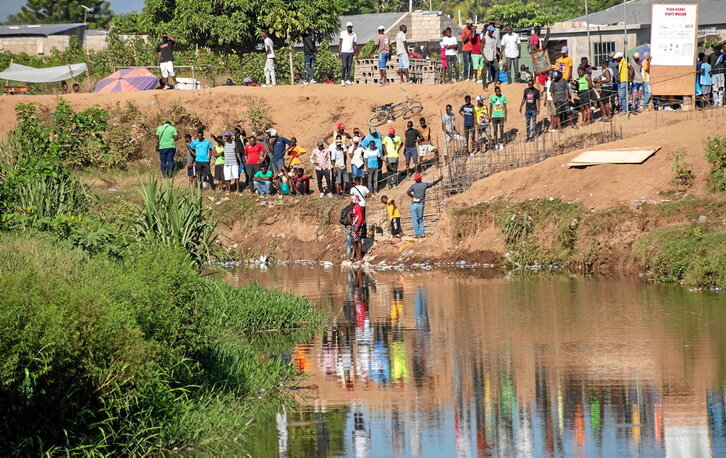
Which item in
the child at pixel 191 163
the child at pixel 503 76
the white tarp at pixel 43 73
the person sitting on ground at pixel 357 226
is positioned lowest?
the person sitting on ground at pixel 357 226

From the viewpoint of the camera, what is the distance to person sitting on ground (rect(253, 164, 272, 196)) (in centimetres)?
3216

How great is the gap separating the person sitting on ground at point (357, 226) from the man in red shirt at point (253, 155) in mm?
4432

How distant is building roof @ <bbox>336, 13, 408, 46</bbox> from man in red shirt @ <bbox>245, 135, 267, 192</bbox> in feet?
107

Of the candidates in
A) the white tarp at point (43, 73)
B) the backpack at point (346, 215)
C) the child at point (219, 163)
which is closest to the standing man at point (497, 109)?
the backpack at point (346, 215)

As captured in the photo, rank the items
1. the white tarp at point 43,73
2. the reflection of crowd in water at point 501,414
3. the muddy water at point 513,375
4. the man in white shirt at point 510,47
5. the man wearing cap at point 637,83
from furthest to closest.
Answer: the white tarp at point 43,73, the man in white shirt at point 510,47, the man wearing cap at point 637,83, the muddy water at point 513,375, the reflection of crowd in water at point 501,414

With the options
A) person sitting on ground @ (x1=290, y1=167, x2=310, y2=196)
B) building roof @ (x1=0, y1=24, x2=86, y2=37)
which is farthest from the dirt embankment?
building roof @ (x1=0, y1=24, x2=86, y2=37)

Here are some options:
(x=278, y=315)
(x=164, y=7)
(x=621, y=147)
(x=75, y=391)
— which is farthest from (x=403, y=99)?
(x=75, y=391)

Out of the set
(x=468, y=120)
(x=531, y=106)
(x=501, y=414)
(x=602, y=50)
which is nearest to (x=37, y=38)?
(x=602, y=50)

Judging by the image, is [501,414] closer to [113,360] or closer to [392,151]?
[113,360]

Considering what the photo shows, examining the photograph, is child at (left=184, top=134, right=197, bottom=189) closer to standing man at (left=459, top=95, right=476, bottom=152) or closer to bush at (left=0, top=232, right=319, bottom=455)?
standing man at (left=459, top=95, right=476, bottom=152)

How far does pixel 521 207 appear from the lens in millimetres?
27328

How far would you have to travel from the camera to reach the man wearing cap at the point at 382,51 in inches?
1419

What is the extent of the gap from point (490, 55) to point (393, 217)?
7.18 metres

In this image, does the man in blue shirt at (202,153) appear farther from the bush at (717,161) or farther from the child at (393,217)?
the bush at (717,161)
